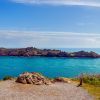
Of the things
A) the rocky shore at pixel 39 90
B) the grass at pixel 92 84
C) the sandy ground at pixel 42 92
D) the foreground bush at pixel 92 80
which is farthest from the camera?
the foreground bush at pixel 92 80

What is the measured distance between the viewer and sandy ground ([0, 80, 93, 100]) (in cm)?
3105

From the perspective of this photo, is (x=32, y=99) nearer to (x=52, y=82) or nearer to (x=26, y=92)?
(x=26, y=92)

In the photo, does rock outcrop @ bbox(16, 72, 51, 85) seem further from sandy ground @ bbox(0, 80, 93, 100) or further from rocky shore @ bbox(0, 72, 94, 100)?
sandy ground @ bbox(0, 80, 93, 100)

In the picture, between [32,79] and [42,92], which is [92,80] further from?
[42,92]

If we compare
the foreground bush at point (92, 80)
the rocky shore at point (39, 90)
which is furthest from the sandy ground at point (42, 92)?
the foreground bush at point (92, 80)

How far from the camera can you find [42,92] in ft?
112

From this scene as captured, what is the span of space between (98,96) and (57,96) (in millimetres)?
3666

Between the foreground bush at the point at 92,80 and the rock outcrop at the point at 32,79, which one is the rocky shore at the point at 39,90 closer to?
the rock outcrop at the point at 32,79

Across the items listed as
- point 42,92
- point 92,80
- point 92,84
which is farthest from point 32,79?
point 92,80

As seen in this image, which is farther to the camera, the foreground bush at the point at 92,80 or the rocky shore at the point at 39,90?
the foreground bush at the point at 92,80

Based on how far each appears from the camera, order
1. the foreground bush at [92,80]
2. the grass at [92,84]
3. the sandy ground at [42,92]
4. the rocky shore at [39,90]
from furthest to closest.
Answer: the foreground bush at [92,80] → the grass at [92,84] → the rocky shore at [39,90] → the sandy ground at [42,92]

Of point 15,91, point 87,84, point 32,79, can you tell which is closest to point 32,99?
point 15,91

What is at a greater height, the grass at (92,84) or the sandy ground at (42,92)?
the grass at (92,84)

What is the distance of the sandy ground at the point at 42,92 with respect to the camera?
31047 mm
